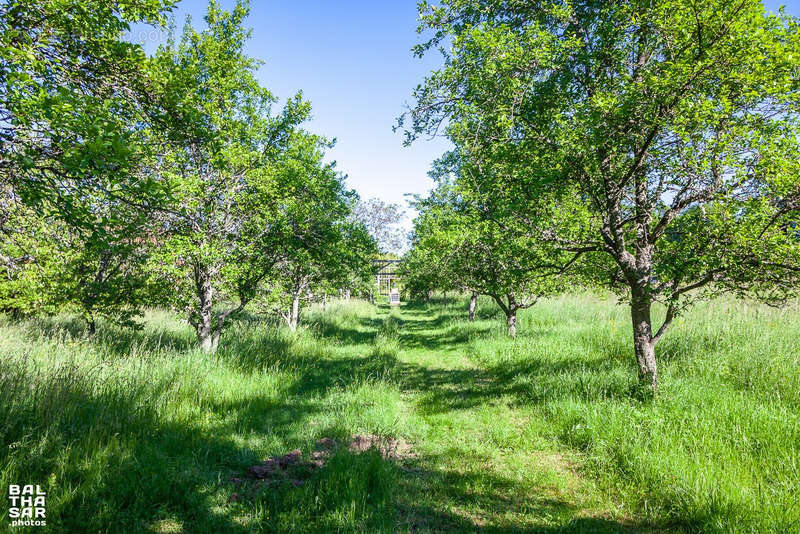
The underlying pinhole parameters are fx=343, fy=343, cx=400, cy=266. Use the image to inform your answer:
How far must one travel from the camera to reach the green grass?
3352 millimetres

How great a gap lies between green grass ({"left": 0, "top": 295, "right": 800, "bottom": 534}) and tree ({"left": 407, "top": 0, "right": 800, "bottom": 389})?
4.79 ft

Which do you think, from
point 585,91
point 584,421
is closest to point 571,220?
point 585,91

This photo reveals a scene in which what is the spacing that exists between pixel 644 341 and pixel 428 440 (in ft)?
12.7

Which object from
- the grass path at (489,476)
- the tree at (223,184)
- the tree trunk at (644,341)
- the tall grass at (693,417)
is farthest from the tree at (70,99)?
the tree trunk at (644,341)

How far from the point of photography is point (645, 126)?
14.7ft

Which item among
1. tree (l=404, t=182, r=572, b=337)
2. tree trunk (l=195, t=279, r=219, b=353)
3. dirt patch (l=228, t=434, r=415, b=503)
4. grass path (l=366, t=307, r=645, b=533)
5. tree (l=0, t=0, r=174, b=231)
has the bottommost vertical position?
grass path (l=366, t=307, r=645, b=533)

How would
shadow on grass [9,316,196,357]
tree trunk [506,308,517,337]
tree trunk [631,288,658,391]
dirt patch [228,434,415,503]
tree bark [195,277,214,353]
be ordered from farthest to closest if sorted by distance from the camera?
tree trunk [506,308,517,337]
tree bark [195,277,214,353]
shadow on grass [9,316,196,357]
tree trunk [631,288,658,391]
dirt patch [228,434,415,503]

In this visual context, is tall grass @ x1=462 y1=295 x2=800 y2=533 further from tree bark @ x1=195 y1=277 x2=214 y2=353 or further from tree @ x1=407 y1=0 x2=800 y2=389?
tree bark @ x1=195 y1=277 x2=214 y2=353

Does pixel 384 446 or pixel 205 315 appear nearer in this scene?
pixel 384 446

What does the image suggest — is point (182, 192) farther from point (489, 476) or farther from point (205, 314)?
point (489, 476)

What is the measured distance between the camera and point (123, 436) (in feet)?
13.8

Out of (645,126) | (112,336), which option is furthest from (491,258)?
(112,336)

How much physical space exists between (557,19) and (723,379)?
6547 millimetres

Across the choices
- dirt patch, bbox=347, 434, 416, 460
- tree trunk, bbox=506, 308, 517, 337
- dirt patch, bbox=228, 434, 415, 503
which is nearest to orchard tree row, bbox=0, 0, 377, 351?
dirt patch, bbox=228, 434, 415, 503
